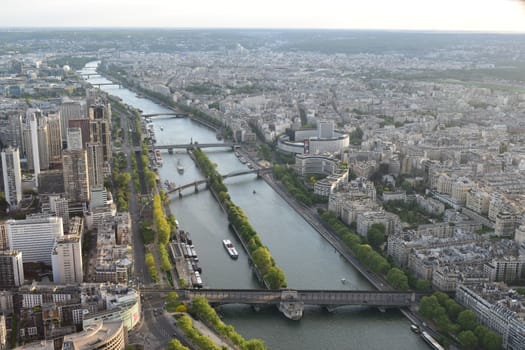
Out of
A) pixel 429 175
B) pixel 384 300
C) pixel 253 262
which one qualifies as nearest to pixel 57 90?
pixel 429 175

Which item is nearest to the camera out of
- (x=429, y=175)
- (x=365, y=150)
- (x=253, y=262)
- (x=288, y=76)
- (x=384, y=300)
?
(x=384, y=300)

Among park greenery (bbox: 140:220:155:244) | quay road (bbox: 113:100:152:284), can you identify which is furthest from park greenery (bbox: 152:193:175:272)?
quay road (bbox: 113:100:152:284)

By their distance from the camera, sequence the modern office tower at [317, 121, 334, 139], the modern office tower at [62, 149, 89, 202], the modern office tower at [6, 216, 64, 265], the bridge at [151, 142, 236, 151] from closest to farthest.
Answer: the modern office tower at [6, 216, 64, 265] < the modern office tower at [62, 149, 89, 202] < the bridge at [151, 142, 236, 151] < the modern office tower at [317, 121, 334, 139]

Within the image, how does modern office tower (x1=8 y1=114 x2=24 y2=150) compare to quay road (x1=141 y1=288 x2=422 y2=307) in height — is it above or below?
above

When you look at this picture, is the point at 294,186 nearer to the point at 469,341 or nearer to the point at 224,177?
the point at 224,177

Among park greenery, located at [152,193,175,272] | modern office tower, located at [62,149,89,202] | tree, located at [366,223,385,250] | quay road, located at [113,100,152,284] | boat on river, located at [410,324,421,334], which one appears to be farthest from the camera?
modern office tower, located at [62,149,89,202]

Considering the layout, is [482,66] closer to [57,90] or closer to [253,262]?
[57,90]

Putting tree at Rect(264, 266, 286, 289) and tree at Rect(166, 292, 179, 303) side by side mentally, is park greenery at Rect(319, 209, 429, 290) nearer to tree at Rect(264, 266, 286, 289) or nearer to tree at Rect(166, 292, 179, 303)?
tree at Rect(264, 266, 286, 289)

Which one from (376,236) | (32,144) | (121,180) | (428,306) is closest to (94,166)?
(121,180)
